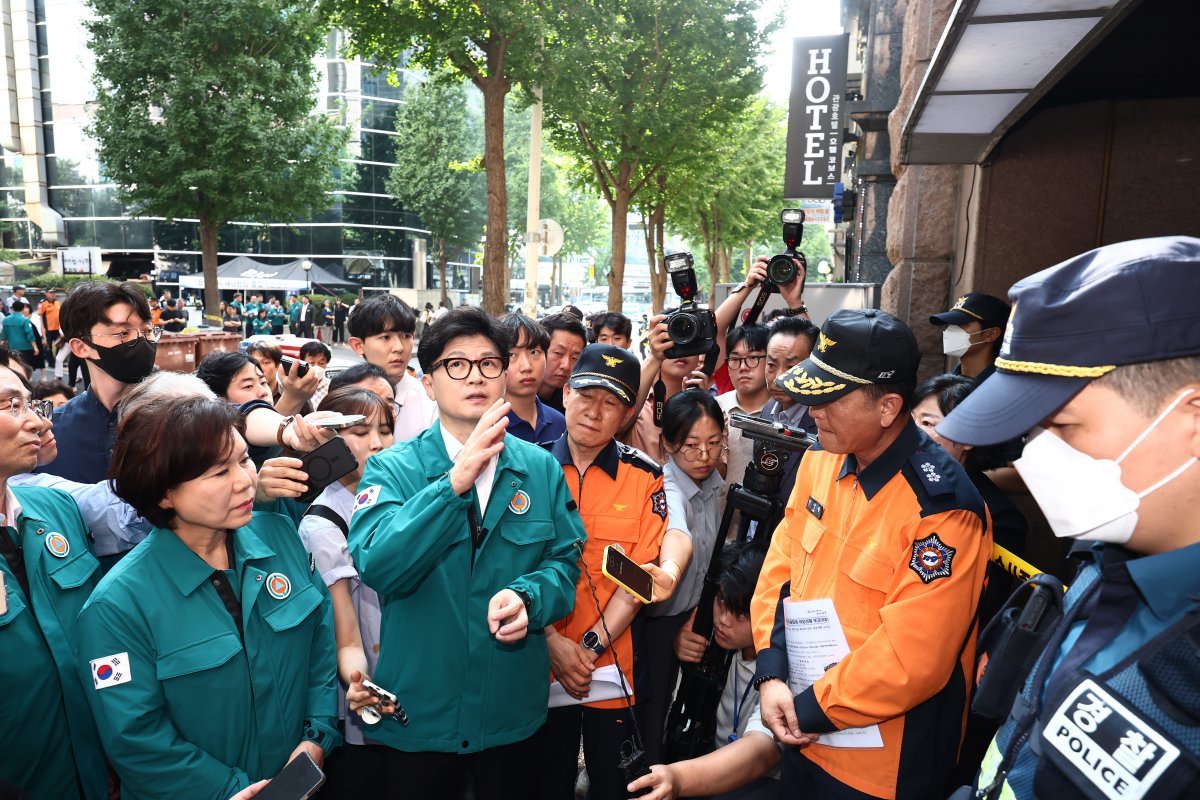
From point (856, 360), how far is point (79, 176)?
47049mm

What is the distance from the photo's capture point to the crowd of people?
1348 mm

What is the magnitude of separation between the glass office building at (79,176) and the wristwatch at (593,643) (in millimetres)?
39221

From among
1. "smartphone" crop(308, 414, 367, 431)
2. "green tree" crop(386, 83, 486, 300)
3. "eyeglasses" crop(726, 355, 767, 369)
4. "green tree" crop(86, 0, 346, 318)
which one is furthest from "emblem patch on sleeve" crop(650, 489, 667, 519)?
"green tree" crop(386, 83, 486, 300)

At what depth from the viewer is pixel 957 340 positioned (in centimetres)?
451

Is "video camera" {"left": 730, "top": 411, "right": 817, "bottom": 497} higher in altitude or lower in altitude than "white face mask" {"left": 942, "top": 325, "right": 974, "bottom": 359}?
lower

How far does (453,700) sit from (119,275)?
42862 mm

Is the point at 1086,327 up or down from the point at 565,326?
up

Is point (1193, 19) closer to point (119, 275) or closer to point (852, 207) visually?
point (852, 207)

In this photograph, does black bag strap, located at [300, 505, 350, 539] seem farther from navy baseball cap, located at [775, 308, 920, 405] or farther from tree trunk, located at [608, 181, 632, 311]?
tree trunk, located at [608, 181, 632, 311]

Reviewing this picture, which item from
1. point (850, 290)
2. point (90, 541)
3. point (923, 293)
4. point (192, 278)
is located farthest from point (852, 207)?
point (192, 278)

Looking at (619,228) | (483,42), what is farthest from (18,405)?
(619,228)

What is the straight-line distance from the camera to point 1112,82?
4414 mm

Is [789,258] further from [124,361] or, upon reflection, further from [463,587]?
[124,361]

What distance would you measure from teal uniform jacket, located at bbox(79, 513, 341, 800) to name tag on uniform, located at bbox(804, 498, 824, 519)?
160 centimetres
